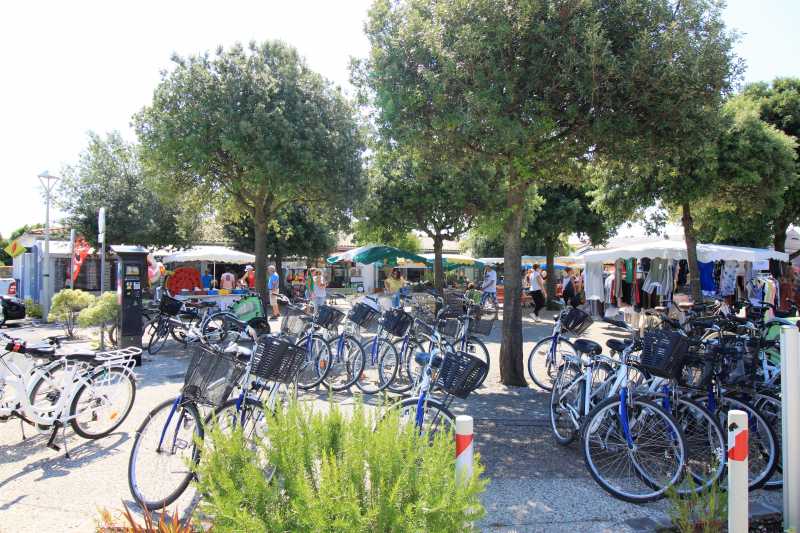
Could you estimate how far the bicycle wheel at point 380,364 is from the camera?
277 inches

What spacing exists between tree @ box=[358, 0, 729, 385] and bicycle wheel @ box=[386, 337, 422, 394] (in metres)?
2.71

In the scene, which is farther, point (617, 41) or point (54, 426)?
point (617, 41)

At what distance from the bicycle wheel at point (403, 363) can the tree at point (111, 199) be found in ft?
63.2

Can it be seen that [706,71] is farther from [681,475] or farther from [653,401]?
[681,475]

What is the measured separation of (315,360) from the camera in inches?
285

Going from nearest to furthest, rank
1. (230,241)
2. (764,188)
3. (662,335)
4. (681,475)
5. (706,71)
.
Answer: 1. (681,475)
2. (662,335)
3. (706,71)
4. (764,188)
5. (230,241)

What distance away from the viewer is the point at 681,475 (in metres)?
3.65

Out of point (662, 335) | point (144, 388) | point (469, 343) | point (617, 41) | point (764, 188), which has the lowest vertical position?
point (144, 388)

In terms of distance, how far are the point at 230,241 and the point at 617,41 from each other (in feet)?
92.8

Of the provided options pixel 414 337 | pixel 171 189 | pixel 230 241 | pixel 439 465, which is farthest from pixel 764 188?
pixel 230 241

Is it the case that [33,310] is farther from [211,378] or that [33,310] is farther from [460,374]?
[460,374]

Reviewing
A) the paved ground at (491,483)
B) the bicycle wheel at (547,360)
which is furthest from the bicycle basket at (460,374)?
the bicycle wheel at (547,360)

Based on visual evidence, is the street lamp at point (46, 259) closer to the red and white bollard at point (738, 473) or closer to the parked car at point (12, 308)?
the parked car at point (12, 308)

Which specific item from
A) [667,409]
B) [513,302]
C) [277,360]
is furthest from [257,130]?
[667,409]
